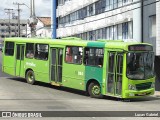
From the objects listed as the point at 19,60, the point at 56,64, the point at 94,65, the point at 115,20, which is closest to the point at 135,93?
the point at 94,65

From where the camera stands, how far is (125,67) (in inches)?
726

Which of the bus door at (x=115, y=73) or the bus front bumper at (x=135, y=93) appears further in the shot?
the bus door at (x=115, y=73)

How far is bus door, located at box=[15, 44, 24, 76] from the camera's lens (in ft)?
82.6

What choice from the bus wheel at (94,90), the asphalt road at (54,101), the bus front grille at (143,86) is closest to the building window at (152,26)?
the asphalt road at (54,101)

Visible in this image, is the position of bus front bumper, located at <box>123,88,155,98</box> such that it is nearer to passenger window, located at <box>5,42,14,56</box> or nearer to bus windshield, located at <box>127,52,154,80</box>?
bus windshield, located at <box>127,52,154,80</box>

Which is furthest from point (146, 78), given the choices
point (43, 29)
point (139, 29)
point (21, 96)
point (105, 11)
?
point (43, 29)

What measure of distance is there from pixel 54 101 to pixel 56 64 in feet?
16.3

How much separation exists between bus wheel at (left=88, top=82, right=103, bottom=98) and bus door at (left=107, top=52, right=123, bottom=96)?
0.78m

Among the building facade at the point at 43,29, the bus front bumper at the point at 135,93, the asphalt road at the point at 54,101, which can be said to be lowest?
the asphalt road at the point at 54,101

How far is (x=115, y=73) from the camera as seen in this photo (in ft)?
61.7

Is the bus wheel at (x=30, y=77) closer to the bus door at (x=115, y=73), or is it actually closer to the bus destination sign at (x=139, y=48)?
the bus door at (x=115, y=73)

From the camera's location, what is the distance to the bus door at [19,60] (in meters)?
25.2

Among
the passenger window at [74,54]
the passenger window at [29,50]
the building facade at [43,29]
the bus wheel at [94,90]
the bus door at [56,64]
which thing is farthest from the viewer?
the building facade at [43,29]

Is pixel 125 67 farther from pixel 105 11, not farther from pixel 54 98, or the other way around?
pixel 105 11
